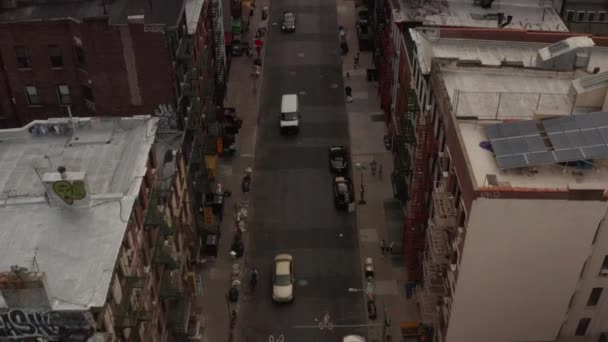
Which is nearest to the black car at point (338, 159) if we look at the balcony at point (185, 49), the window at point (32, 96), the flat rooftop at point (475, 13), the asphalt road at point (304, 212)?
the asphalt road at point (304, 212)

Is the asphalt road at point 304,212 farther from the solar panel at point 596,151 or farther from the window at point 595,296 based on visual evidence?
the solar panel at point 596,151

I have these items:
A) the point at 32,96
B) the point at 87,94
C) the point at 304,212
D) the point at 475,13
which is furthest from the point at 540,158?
the point at 32,96

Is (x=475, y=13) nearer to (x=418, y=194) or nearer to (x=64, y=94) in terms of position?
(x=418, y=194)

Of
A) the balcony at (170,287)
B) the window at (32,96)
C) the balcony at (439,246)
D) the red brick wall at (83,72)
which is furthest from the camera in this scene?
the window at (32,96)

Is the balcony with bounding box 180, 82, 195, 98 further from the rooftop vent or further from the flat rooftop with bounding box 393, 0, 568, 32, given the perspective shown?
the flat rooftop with bounding box 393, 0, 568, 32

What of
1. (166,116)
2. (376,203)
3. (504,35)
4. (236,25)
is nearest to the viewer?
(166,116)

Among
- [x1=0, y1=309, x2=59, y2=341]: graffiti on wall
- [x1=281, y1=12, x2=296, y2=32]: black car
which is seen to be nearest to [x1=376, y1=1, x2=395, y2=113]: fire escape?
[x1=281, y1=12, x2=296, y2=32]: black car
